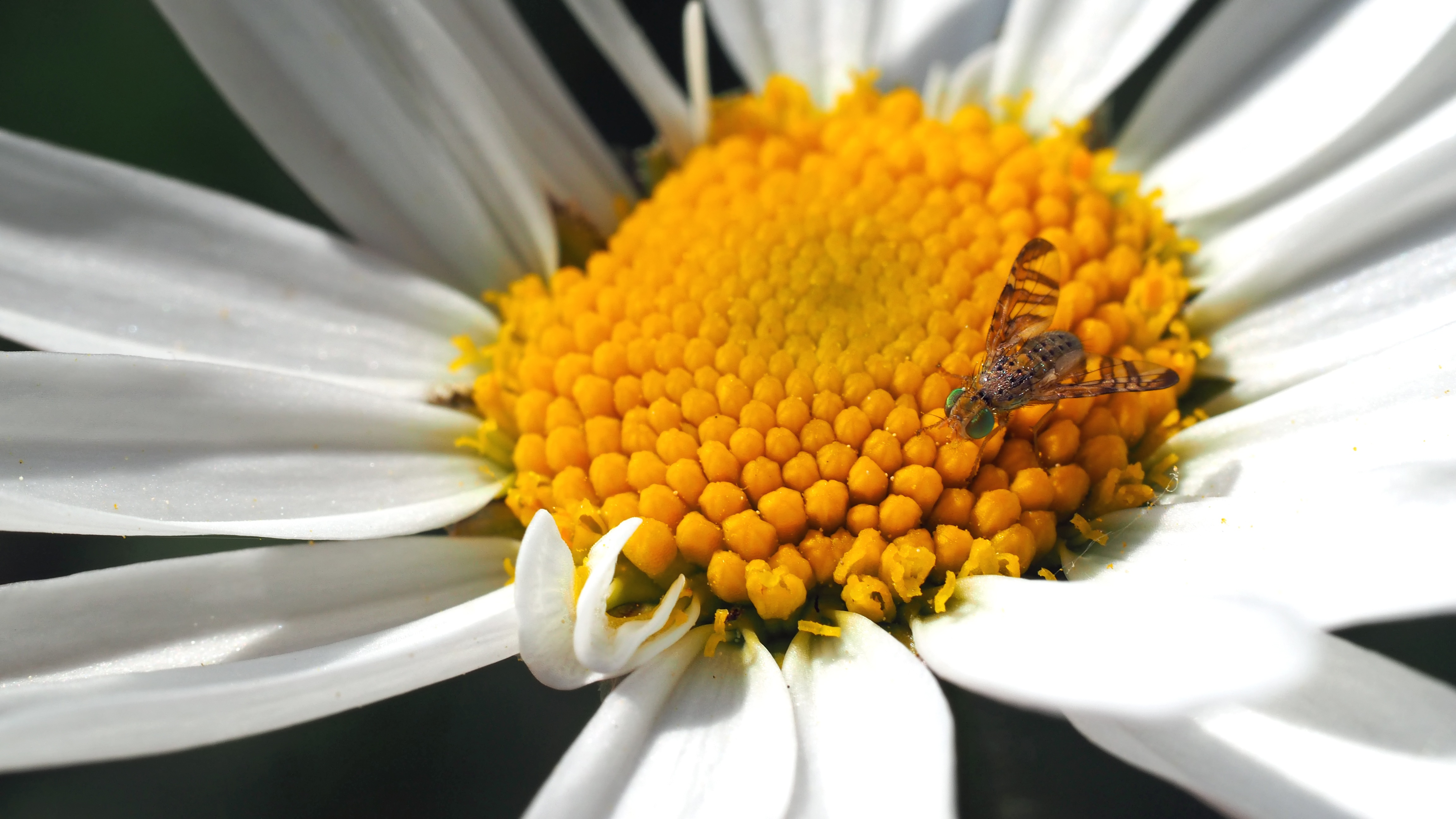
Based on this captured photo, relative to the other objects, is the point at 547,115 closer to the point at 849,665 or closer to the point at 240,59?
the point at 240,59

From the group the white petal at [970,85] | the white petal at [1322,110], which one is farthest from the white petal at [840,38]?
the white petal at [1322,110]

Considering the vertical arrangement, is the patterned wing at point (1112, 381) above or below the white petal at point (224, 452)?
below

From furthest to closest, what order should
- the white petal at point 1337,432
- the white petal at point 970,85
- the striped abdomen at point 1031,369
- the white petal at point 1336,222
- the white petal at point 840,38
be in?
1. the white petal at point 840,38
2. the white petal at point 970,85
3. the white petal at point 1336,222
4. the striped abdomen at point 1031,369
5. the white petal at point 1337,432

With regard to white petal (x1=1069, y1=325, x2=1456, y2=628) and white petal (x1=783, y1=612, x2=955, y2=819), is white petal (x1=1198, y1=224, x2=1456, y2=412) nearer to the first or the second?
white petal (x1=1069, y1=325, x2=1456, y2=628)

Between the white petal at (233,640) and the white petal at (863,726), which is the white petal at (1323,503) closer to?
the white petal at (863,726)

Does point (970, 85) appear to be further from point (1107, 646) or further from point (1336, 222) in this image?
point (1107, 646)

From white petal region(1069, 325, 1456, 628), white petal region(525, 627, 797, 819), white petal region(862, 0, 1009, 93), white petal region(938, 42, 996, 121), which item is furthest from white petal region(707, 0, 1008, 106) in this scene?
white petal region(525, 627, 797, 819)
